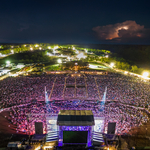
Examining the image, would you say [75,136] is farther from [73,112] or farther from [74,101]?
[74,101]

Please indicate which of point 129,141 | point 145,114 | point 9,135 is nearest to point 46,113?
point 9,135

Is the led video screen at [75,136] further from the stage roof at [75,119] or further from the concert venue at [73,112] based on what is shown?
the stage roof at [75,119]

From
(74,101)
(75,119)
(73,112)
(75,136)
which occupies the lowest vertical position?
(75,136)

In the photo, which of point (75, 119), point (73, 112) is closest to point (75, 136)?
point (75, 119)

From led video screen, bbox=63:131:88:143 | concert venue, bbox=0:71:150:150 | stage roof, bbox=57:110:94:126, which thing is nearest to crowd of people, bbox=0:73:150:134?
concert venue, bbox=0:71:150:150

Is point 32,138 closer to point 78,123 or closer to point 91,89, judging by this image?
point 78,123

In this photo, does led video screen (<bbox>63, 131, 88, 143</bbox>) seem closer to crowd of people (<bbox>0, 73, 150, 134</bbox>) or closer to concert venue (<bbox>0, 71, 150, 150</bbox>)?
concert venue (<bbox>0, 71, 150, 150</bbox>)

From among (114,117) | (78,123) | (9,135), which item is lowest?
(9,135)

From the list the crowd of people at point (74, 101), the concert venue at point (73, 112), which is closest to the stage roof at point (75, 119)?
the concert venue at point (73, 112)
